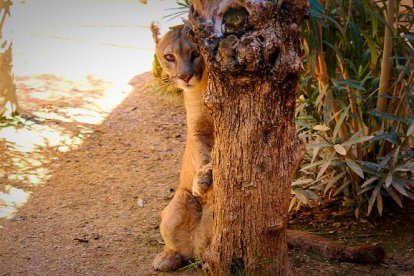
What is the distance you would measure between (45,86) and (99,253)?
5295 mm

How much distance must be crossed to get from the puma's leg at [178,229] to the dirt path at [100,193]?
0.57 feet

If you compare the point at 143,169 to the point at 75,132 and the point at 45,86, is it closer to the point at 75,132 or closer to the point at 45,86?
the point at 75,132

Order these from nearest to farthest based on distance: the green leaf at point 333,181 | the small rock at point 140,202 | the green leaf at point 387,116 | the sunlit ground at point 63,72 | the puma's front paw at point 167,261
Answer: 1. the puma's front paw at point 167,261
2. the green leaf at point 387,116
3. the green leaf at point 333,181
4. the small rock at point 140,202
5. the sunlit ground at point 63,72

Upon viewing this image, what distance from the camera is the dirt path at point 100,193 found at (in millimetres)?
5102

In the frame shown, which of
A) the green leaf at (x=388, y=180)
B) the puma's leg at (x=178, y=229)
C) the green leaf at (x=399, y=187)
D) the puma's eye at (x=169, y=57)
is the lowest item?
the puma's leg at (x=178, y=229)

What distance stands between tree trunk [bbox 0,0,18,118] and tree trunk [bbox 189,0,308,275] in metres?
5.12

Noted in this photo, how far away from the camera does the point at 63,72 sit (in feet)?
35.1

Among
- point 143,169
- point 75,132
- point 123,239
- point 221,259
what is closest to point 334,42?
point 221,259

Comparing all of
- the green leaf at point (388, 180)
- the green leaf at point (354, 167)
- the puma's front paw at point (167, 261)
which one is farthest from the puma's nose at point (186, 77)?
the green leaf at point (388, 180)

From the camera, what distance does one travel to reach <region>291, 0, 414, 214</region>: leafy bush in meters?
4.97

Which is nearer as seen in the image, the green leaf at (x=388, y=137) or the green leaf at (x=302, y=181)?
the green leaf at (x=388, y=137)

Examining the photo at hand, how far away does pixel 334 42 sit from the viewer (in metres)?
5.00

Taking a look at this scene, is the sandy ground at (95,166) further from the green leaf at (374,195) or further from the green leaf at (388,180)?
the green leaf at (388,180)

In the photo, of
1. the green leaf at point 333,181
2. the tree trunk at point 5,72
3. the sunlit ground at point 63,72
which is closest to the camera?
the green leaf at point 333,181
